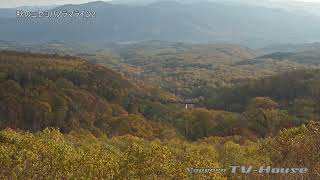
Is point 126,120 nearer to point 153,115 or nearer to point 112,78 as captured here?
point 153,115

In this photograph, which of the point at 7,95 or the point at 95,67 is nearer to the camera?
the point at 7,95

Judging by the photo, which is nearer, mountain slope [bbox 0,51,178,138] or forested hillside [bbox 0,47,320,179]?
forested hillside [bbox 0,47,320,179]

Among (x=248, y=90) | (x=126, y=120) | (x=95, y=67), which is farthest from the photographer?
(x=95, y=67)

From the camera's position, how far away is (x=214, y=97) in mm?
167000

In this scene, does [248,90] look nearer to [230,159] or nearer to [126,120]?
[126,120]

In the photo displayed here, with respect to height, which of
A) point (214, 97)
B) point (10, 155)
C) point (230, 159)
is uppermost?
point (10, 155)

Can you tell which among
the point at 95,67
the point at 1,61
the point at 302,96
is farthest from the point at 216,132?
the point at 1,61

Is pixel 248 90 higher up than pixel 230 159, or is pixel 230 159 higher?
pixel 230 159

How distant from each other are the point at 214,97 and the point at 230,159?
12361 centimetres

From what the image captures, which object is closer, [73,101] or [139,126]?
[139,126]

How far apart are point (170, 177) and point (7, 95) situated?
113 meters

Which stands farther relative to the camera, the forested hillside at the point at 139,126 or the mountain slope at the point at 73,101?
the mountain slope at the point at 73,101

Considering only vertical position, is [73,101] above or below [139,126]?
below

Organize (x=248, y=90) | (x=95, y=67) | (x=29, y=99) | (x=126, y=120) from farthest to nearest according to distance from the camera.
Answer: (x=95, y=67)
(x=248, y=90)
(x=29, y=99)
(x=126, y=120)
